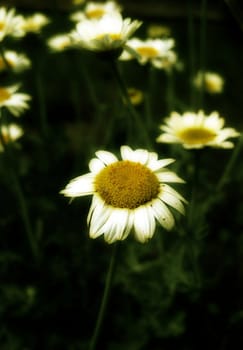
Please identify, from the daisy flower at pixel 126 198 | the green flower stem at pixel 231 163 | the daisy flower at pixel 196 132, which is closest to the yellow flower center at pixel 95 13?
the daisy flower at pixel 196 132

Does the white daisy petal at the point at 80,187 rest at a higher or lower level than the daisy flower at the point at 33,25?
lower

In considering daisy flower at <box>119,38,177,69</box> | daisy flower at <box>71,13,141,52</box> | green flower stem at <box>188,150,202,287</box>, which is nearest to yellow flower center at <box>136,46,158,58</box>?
daisy flower at <box>119,38,177,69</box>

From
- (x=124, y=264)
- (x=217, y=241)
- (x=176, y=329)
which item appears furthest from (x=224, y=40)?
(x=176, y=329)

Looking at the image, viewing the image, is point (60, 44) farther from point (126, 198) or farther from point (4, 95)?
point (126, 198)

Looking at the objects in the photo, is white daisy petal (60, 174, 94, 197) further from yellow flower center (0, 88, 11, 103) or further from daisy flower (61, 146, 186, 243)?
yellow flower center (0, 88, 11, 103)

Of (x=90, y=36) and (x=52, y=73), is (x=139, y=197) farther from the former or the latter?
(x=52, y=73)

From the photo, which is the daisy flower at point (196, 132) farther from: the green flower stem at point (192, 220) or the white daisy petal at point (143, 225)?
the white daisy petal at point (143, 225)
